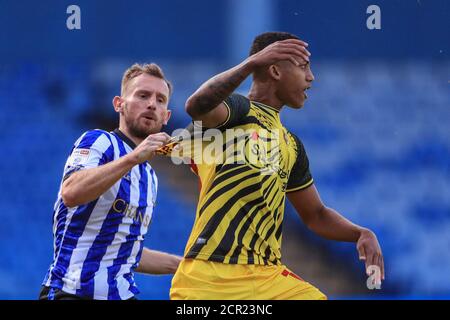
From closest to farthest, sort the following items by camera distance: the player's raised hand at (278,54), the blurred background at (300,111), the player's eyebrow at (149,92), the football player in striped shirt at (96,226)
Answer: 1. the player's raised hand at (278,54)
2. the football player in striped shirt at (96,226)
3. the player's eyebrow at (149,92)
4. the blurred background at (300,111)

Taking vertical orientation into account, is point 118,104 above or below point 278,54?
below

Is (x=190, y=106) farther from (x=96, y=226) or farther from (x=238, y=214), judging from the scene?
(x=96, y=226)

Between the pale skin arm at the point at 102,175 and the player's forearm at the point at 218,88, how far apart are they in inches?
7.8

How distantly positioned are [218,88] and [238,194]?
0.57 metres

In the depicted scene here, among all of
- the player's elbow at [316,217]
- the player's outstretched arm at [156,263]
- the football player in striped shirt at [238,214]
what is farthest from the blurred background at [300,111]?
the football player in striped shirt at [238,214]

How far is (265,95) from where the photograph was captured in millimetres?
4531

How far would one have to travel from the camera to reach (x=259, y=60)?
3775mm

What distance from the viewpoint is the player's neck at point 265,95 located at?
4.53m

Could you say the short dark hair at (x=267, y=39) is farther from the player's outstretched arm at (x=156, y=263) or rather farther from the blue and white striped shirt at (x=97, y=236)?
the player's outstretched arm at (x=156, y=263)

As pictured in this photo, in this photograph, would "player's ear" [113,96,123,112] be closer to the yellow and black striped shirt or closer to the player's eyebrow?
the player's eyebrow

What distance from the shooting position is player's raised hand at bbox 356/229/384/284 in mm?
4430

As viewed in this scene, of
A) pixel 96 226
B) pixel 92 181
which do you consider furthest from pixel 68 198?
pixel 96 226

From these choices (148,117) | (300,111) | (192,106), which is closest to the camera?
(192,106)

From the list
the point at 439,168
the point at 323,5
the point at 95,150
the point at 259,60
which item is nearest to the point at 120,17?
the point at 323,5
